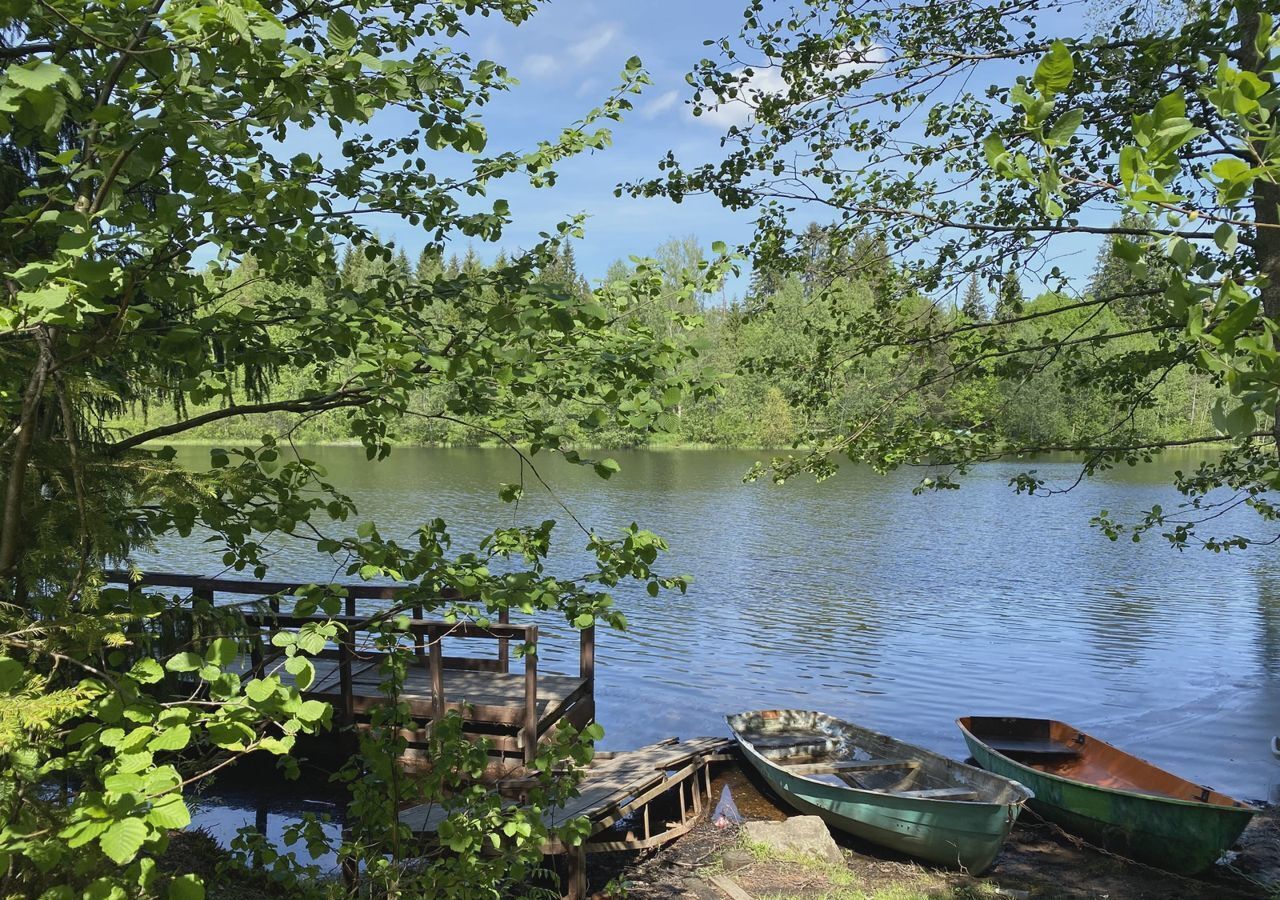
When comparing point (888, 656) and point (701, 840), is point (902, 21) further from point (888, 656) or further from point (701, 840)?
point (888, 656)

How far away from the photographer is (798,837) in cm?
851

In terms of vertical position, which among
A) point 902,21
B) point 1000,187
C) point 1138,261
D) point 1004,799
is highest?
point 902,21

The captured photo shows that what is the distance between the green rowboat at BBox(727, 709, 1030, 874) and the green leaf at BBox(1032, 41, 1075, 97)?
763cm

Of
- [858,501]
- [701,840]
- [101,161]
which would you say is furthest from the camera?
[858,501]

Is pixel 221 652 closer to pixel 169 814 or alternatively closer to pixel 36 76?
pixel 169 814

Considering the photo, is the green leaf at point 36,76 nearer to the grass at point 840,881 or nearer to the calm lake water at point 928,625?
the calm lake water at point 928,625

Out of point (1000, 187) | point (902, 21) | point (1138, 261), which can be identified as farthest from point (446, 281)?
point (1000, 187)

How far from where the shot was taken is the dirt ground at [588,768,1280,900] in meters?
7.61

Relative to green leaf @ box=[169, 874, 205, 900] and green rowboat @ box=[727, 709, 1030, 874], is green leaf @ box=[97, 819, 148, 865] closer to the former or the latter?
green leaf @ box=[169, 874, 205, 900]

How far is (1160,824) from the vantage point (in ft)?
26.7

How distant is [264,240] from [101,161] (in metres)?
0.85

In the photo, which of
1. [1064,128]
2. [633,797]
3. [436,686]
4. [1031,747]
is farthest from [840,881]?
[1064,128]

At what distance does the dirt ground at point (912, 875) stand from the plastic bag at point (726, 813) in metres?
0.27

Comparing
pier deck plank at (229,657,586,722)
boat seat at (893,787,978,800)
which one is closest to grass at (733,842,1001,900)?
boat seat at (893,787,978,800)
